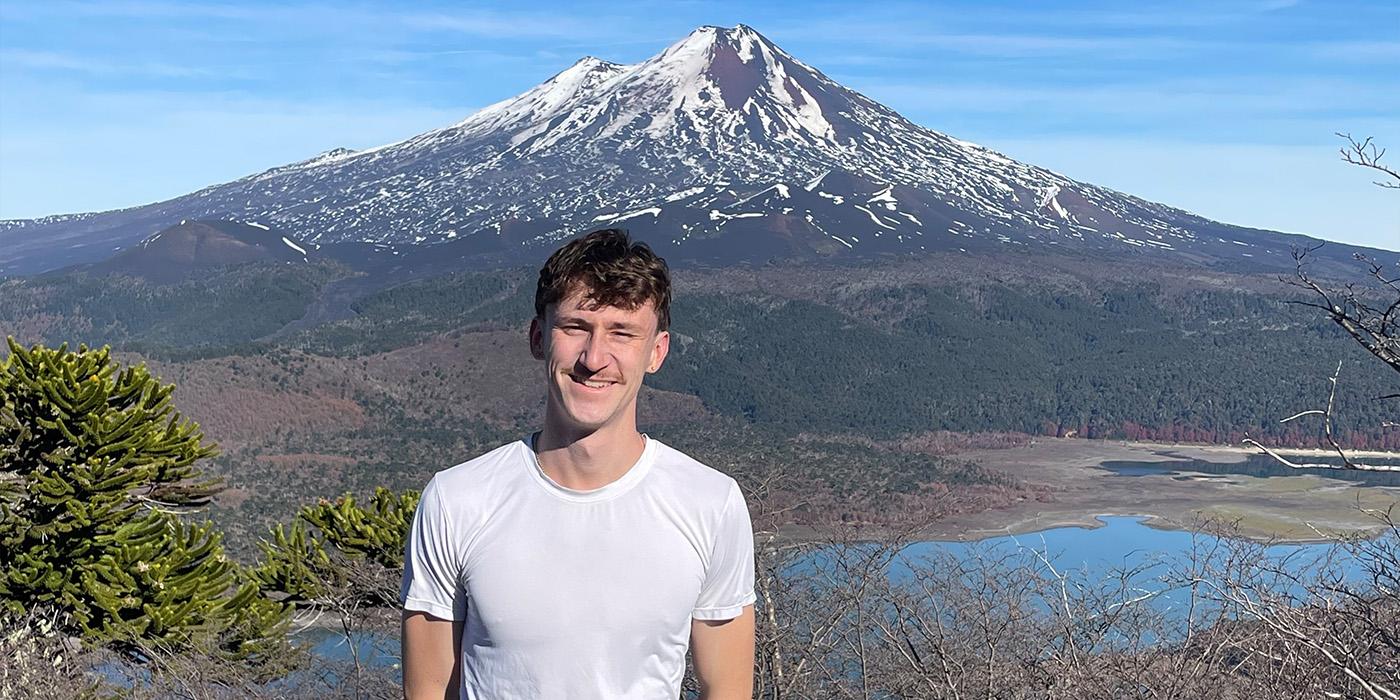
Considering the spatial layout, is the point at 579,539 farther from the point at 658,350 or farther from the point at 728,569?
the point at 658,350

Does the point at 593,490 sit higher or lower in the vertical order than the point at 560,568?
higher

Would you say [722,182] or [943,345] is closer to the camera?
[943,345]

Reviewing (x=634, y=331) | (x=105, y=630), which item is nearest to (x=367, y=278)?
(x=105, y=630)

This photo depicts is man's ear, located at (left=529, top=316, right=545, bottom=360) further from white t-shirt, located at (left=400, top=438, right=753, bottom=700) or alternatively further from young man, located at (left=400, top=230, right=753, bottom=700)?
white t-shirt, located at (left=400, top=438, right=753, bottom=700)

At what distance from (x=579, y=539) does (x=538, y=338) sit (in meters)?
0.40

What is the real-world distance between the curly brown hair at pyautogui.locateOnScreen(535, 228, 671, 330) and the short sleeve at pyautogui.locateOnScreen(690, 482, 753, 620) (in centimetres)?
41

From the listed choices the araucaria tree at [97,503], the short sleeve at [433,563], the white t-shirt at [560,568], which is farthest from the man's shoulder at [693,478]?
the araucaria tree at [97,503]

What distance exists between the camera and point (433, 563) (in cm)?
258

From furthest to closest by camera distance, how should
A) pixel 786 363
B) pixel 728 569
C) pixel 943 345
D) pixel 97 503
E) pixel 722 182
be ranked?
pixel 722 182
pixel 943 345
pixel 786 363
pixel 97 503
pixel 728 569

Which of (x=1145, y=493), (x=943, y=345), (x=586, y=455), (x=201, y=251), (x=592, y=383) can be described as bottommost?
(x=1145, y=493)

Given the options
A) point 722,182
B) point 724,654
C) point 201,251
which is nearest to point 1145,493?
point 724,654

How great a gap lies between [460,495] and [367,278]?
153023 millimetres

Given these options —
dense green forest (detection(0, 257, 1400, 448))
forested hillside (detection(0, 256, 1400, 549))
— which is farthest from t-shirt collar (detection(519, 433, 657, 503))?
dense green forest (detection(0, 257, 1400, 448))

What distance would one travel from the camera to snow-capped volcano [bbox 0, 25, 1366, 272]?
487ft
